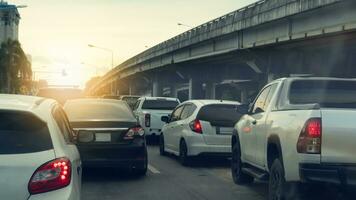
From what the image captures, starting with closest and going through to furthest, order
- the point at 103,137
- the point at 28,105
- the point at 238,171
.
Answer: the point at 28,105 → the point at 238,171 → the point at 103,137

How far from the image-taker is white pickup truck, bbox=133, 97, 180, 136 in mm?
19828

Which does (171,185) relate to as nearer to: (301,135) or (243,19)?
(301,135)

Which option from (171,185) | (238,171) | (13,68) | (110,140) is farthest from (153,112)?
(13,68)

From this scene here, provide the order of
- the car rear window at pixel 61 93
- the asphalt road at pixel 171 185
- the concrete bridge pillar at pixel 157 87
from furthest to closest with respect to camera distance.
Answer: the concrete bridge pillar at pixel 157 87 < the car rear window at pixel 61 93 < the asphalt road at pixel 171 185

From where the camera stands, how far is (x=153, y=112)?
2000 cm

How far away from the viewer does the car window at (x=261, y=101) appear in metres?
8.97

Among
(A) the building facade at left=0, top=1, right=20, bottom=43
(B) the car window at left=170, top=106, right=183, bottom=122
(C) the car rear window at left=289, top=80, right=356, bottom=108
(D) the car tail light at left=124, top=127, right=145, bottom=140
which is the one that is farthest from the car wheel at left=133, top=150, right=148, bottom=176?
(A) the building facade at left=0, top=1, right=20, bottom=43

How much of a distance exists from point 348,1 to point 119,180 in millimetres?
16135

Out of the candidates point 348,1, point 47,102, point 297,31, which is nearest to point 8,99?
point 47,102

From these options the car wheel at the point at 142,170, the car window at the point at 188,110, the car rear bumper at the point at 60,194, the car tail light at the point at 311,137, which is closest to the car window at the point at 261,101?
the car tail light at the point at 311,137

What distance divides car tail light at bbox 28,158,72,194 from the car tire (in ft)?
9.38

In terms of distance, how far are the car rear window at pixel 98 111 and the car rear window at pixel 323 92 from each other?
4.03m

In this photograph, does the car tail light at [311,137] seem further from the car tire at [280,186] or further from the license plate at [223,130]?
the license plate at [223,130]

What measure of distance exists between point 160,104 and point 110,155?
1016cm
